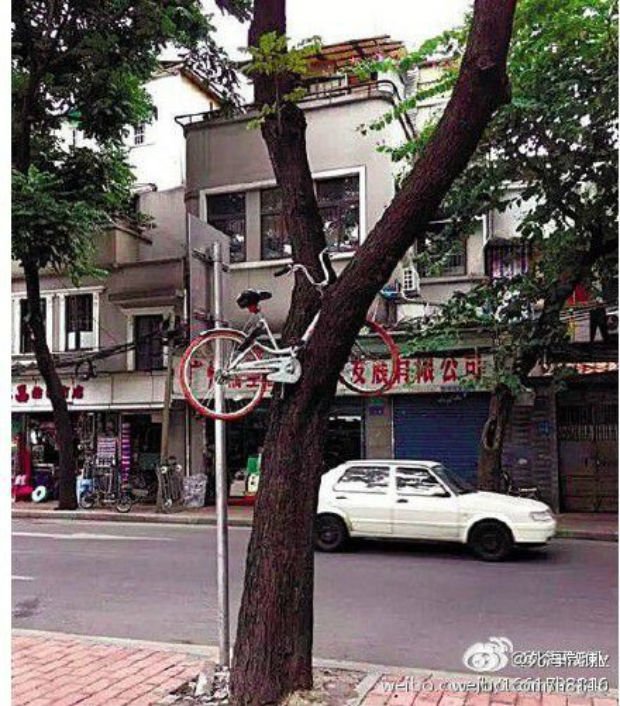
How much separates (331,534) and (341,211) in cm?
835

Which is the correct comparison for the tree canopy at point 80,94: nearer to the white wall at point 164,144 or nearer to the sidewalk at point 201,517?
the white wall at point 164,144

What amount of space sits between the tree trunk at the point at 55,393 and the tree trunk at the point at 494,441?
30.8 ft

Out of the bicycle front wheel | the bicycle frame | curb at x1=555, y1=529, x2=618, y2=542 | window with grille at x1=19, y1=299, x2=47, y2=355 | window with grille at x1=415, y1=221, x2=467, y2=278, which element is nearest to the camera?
the bicycle frame

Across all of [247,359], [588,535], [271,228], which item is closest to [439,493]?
[588,535]

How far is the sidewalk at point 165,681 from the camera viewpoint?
5.07 meters

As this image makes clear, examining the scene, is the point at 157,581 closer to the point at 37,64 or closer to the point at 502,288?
the point at 502,288

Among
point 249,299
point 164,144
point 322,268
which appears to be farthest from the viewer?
point 164,144

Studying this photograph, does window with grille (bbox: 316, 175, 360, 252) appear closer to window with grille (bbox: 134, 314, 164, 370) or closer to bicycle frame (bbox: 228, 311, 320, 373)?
window with grille (bbox: 134, 314, 164, 370)

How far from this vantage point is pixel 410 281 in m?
17.4

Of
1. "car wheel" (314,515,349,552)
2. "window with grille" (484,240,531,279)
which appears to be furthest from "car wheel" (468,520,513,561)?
"window with grille" (484,240,531,279)

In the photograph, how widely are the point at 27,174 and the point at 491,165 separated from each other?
8.84 m

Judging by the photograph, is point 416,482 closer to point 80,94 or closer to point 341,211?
point 341,211

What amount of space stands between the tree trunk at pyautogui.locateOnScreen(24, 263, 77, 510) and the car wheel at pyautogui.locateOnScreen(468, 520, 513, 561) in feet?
34.1

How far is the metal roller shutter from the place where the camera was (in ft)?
56.4
